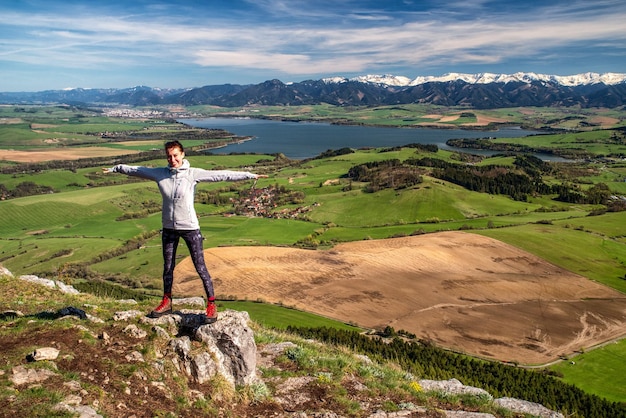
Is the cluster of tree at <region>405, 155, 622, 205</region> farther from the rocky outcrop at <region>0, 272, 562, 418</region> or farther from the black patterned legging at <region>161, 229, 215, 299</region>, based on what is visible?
the black patterned legging at <region>161, 229, 215, 299</region>

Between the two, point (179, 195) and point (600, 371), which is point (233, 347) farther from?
point (600, 371)

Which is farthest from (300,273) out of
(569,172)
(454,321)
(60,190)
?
(569,172)

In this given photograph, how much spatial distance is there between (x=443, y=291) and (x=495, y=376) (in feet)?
72.3

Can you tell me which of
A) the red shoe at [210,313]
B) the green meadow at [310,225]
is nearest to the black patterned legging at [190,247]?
the red shoe at [210,313]

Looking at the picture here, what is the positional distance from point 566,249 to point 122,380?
7580 centimetres

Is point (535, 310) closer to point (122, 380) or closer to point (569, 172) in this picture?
point (122, 380)

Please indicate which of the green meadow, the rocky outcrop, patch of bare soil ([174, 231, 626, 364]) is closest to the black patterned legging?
the rocky outcrop

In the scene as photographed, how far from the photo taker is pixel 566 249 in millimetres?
68438

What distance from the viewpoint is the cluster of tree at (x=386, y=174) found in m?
120

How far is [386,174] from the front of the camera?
13225cm

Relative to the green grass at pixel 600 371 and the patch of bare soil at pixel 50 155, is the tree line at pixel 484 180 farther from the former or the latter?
the patch of bare soil at pixel 50 155

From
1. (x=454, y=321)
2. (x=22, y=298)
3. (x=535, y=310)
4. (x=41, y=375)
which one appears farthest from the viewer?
(x=535, y=310)

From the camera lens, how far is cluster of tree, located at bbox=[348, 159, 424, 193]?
119525 mm

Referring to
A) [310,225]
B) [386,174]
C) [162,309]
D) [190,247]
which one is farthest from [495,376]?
[386,174]
